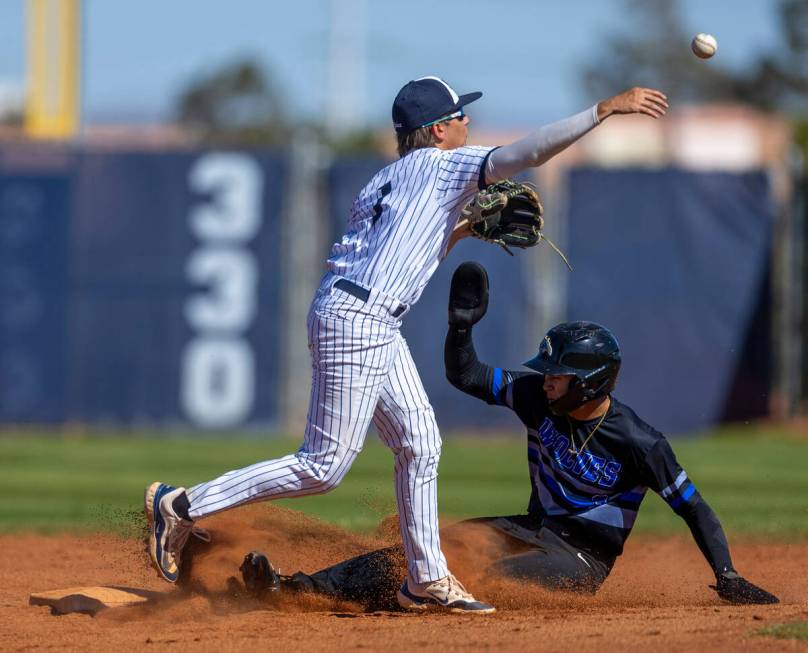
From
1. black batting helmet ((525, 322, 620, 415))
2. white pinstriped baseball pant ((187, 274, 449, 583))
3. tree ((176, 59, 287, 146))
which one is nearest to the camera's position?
white pinstriped baseball pant ((187, 274, 449, 583))

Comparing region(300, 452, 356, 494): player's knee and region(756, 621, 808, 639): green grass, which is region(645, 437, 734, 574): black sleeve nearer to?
region(756, 621, 808, 639): green grass

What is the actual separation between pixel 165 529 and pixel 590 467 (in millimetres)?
1751

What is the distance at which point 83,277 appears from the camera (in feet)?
50.4

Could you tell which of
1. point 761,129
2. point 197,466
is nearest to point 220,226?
point 197,466

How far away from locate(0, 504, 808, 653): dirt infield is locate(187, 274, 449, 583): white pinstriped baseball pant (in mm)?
456

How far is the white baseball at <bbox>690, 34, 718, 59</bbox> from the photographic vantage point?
230 inches

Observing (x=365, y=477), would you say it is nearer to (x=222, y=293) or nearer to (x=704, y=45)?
(x=222, y=293)

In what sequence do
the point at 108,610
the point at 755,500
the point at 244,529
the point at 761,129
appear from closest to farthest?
the point at 108,610 → the point at 244,529 → the point at 755,500 → the point at 761,129

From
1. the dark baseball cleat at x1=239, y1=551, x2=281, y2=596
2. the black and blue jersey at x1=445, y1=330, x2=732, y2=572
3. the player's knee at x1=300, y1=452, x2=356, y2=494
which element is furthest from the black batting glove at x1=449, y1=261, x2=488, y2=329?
the dark baseball cleat at x1=239, y1=551, x2=281, y2=596

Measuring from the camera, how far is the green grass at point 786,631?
460 centimetres

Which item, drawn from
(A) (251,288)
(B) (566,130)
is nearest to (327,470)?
(B) (566,130)

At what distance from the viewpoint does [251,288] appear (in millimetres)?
15164

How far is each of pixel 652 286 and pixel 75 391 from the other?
22.0 feet

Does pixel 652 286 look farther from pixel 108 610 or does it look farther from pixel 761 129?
pixel 761 129
